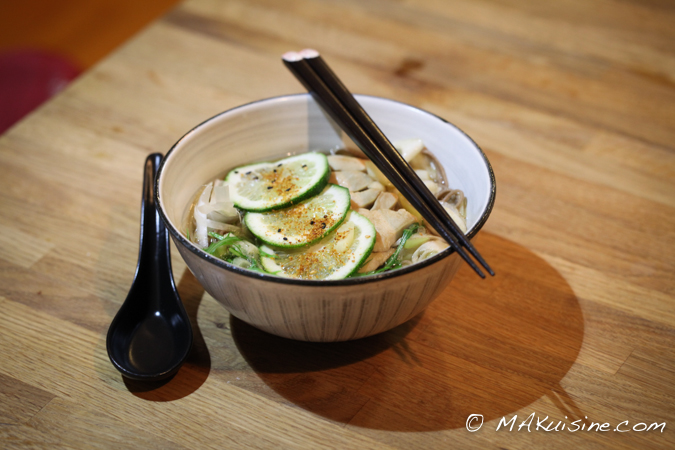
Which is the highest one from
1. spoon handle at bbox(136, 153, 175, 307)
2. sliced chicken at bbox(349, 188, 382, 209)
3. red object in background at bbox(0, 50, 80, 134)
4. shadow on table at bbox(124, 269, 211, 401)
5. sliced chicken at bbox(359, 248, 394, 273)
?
sliced chicken at bbox(349, 188, 382, 209)

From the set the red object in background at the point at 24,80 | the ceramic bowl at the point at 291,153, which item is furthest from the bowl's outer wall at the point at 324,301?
the red object in background at the point at 24,80

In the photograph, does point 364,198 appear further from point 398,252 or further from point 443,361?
point 443,361

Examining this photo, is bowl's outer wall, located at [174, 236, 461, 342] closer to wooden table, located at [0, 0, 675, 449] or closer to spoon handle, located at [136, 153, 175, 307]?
wooden table, located at [0, 0, 675, 449]

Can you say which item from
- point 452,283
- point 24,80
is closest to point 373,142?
point 452,283

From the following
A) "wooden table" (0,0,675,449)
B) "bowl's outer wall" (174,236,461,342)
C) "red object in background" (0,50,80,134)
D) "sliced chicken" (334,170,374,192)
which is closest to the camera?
"bowl's outer wall" (174,236,461,342)

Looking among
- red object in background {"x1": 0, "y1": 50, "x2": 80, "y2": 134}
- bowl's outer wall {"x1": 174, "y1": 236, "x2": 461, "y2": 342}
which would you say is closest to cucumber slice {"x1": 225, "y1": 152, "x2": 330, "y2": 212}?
bowl's outer wall {"x1": 174, "y1": 236, "x2": 461, "y2": 342}

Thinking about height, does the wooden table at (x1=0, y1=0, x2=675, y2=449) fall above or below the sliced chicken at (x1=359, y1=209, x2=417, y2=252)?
below

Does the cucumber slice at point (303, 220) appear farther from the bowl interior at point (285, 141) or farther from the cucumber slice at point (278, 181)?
the bowl interior at point (285, 141)
